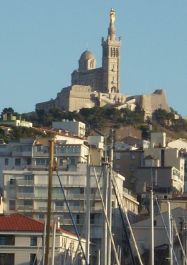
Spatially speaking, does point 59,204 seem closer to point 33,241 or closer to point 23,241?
point 23,241

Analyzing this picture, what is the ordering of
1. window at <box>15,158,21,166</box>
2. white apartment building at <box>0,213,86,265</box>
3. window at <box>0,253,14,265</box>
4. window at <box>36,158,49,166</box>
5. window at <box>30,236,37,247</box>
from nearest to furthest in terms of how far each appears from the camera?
white apartment building at <box>0,213,86,265</box>, window at <box>0,253,14,265</box>, window at <box>30,236,37,247</box>, window at <box>36,158,49,166</box>, window at <box>15,158,21,166</box>

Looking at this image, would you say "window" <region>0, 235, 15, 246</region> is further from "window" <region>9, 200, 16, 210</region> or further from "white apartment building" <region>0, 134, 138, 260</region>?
"window" <region>9, 200, 16, 210</region>

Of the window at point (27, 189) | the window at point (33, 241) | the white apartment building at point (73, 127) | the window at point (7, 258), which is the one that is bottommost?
the window at point (7, 258)

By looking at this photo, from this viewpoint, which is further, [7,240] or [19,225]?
[19,225]

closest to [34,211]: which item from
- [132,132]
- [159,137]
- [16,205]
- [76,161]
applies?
[16,205]

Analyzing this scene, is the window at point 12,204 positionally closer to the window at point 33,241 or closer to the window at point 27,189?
the window at point 27,189

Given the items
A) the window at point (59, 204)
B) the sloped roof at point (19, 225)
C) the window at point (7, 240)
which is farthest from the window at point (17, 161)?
the window at point (7, 240)

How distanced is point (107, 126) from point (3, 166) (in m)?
54.2

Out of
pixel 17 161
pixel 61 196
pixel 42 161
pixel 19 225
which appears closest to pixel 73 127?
pixel 17 161

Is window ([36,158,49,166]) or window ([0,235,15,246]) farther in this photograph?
window ([36,158,49,166])

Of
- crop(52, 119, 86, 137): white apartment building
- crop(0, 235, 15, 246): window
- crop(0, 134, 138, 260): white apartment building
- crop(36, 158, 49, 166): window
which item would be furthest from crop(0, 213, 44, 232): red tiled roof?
crop(52, 119, 86, 137): white apartment building

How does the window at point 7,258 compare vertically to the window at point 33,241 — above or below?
below

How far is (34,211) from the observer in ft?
355

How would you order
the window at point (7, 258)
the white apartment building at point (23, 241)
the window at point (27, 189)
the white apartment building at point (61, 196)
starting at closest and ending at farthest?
the white apartment building at point (23, 241), the window at point (7, 258), the white apartment building at point (61, 196), the window at point (27, 189)
